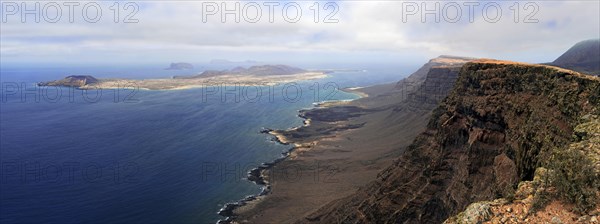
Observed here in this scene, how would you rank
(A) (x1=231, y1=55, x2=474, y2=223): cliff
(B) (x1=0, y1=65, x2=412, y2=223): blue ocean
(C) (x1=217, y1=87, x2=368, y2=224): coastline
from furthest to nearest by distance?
(A) (x1=231, y1=55, x2=474, y2=223): cliff < (B) (x1=0, y1=65, x2=412, y2=223): blue ocean < (C) (x1=217, y1=87, x2=368, y2=224): coastline

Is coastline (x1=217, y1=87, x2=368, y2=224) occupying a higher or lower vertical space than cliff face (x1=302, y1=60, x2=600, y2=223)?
lower

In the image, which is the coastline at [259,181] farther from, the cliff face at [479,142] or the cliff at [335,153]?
the cliff face at [479,142]

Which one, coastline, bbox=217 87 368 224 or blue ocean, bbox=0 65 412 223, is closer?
coastline, bbox=217 87 368 224

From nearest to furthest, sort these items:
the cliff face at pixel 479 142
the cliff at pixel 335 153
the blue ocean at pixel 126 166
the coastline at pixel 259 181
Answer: the cliff face at pixel 479 142, the coastline at pixel 259 181, the blue ocean at pixel 126 166, the cliff at pixel 335 153

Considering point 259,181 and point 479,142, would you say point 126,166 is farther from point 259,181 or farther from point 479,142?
point 479,142

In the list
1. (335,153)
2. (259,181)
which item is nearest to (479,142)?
(259,181)

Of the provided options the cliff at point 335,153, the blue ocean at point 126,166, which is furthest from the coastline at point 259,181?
the blue ocean at point 126,166

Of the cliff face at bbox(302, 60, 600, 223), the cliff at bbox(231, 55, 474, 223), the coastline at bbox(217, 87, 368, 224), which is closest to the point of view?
the cliff face at bbox(302, 60, 600, 223)

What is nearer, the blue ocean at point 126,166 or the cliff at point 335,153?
the blue ocean at point 126,166

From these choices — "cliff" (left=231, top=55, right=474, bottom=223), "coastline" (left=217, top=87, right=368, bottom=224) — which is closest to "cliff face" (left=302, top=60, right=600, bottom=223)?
"cliff" (left=231, top=55, right=474, bottom=223)

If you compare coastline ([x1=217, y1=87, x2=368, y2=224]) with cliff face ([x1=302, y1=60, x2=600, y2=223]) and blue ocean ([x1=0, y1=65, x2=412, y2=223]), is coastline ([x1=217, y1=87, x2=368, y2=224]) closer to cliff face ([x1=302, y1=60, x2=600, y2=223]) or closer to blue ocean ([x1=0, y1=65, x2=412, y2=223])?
blue ocean ([x1=0, y1=65, x2=412, y2=223])
